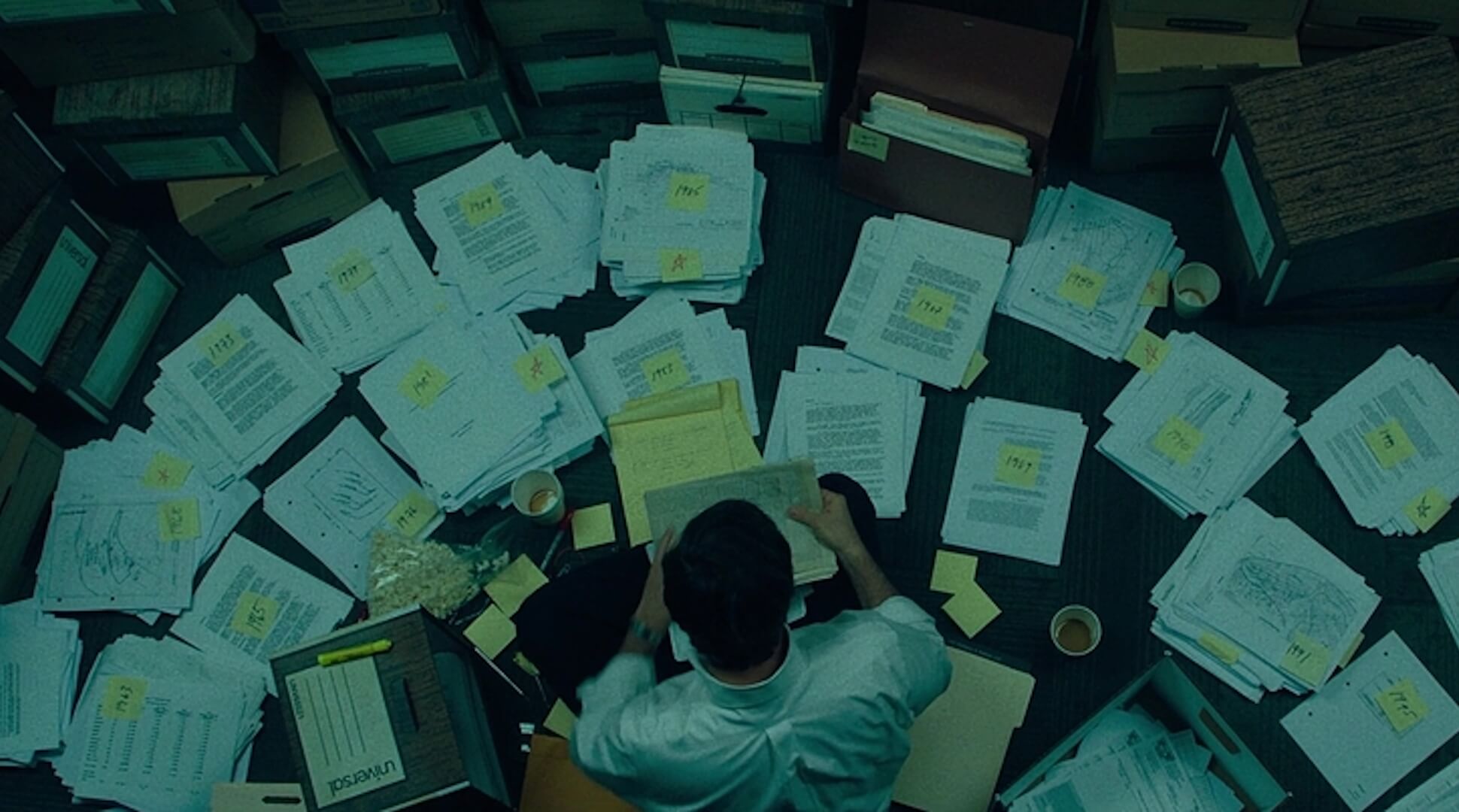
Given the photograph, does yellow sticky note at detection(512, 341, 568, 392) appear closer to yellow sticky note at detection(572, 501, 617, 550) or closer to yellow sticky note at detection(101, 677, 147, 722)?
yellow sticky note at detection(572, 501, 617, 550)

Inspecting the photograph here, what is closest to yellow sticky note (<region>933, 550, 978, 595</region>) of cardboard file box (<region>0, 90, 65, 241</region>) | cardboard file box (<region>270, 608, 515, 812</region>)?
cardboard file box (<region>270, 608, 515, 812</region>)

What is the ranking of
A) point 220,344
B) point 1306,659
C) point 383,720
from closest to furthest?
point 383,720 → point 1306,659 → point 220,344

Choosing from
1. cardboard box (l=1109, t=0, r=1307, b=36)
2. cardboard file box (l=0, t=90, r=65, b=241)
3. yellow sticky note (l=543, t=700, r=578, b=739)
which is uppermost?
cardboard box (l=1109, t=0, r=1307, b=36)

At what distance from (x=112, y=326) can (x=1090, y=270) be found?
1.94 m

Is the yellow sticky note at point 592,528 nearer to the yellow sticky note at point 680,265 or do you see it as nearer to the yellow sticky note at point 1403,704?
Answer: the yellow sticky note at point 680,265

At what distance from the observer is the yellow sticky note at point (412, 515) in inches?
91.2

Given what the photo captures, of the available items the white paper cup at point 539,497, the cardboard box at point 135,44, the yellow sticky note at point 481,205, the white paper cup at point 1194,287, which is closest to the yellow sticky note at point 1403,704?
the white paper cup at point 1194,287

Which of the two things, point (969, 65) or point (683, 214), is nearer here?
point (969, 65)

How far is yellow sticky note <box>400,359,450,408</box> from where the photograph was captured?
236 centimetres

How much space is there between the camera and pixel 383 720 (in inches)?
66.8

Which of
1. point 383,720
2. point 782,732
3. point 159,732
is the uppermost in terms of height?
point 782,732

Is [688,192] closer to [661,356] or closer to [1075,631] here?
[661,356]

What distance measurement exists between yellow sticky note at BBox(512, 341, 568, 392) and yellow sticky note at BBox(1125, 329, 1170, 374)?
1083 millimetres

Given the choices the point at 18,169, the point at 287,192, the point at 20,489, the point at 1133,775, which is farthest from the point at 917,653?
the point at 18,169
